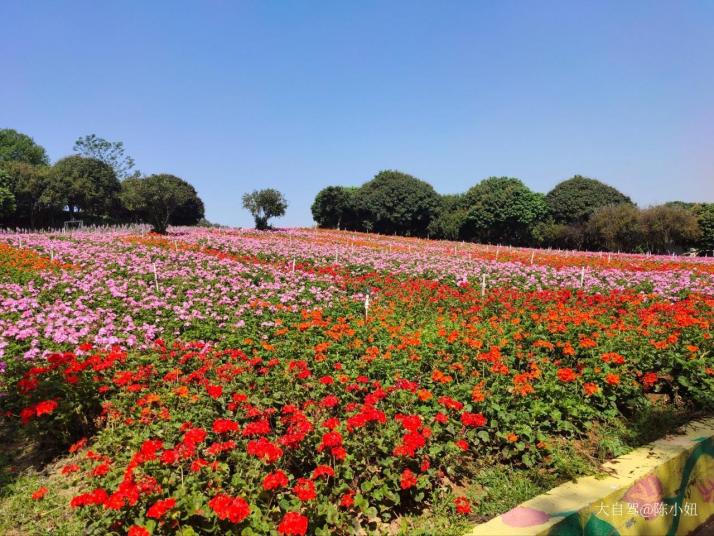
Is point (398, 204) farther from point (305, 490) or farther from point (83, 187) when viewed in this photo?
point (305, 490)

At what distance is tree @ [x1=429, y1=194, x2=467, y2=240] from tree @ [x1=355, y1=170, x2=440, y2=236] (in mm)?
1208

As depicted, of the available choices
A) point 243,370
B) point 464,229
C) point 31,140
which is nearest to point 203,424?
point 243,370

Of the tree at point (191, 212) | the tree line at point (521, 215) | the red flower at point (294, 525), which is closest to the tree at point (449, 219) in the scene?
the tree line at point (521, 215)

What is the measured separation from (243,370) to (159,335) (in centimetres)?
282

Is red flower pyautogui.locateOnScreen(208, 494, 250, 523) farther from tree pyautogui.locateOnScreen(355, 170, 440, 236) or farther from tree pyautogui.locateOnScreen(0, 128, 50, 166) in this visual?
tree pyautogui.locateOnScreen(0, 128, 50, 166)

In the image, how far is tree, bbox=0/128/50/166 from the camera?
62.7 metres

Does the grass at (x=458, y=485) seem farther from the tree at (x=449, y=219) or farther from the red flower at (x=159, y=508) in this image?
the tree at (x=449, y=219)

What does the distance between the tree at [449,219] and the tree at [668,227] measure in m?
20.4

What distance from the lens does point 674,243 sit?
129 feet

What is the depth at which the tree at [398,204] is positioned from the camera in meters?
56.9

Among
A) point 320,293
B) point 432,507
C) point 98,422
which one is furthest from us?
point 320,293

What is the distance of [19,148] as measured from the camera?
6525 cm

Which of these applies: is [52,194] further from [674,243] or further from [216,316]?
[674,243]

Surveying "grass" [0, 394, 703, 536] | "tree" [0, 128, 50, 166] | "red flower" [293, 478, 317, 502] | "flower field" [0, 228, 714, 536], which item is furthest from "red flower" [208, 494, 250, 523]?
"tree" [0, 128, 50, 166]
